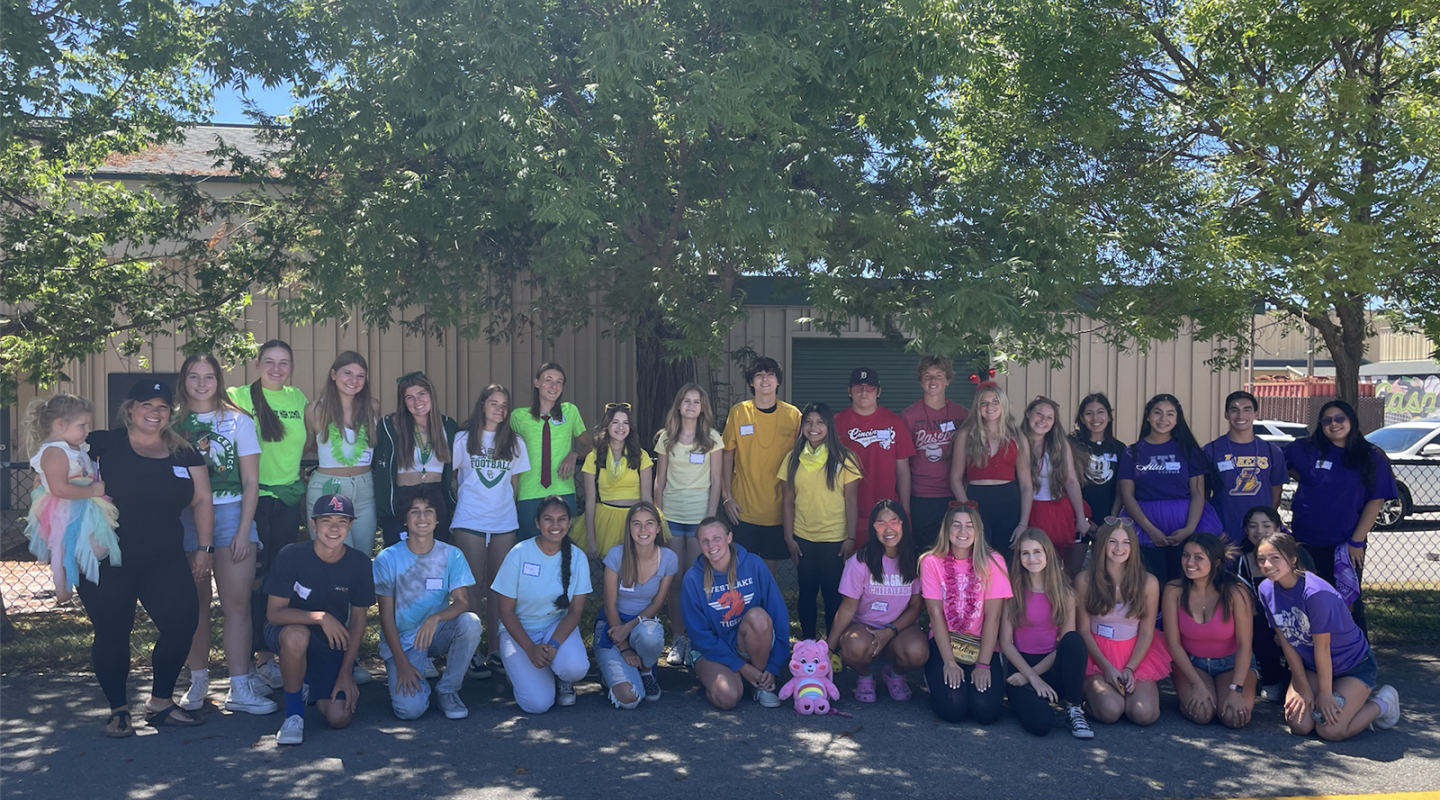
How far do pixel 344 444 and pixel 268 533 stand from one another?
0.63 meters

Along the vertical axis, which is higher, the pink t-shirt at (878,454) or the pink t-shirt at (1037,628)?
the pink t-shirt at (878,454)

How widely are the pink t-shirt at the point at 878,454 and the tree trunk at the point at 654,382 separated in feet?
11.4

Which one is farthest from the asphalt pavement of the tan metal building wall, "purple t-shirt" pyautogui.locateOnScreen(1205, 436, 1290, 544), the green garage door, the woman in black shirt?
the tan metal building wall

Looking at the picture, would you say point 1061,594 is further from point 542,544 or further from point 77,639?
point 77,639

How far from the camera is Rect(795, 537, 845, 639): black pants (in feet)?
19.5

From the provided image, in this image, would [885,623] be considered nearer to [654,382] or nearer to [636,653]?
[636,653]

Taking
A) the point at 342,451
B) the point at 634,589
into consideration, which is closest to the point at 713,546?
the point at 634,589

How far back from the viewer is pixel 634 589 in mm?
5645

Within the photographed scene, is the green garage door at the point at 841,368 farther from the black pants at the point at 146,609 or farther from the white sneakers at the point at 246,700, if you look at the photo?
the black pants at the point at 146,609

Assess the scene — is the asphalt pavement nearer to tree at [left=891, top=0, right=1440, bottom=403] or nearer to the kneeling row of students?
the kneeling row of students

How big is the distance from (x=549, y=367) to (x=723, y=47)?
216 centimetres

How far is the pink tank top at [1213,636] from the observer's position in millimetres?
5207

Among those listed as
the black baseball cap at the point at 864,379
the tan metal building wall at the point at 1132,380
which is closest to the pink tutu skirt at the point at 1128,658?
the black baseball cap at the point at 864,379

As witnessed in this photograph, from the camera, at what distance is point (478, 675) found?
5836mm
